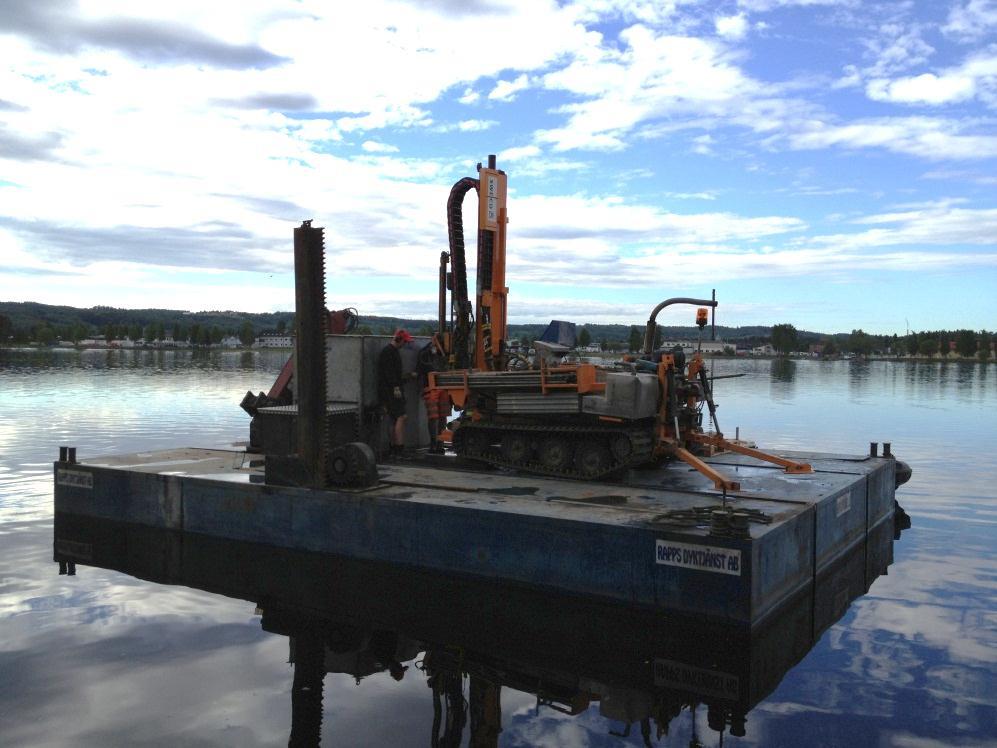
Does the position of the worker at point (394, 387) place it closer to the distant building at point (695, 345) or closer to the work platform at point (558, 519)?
the work platform at point (558, 519)

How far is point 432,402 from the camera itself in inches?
538

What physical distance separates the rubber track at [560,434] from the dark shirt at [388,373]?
4.84ft

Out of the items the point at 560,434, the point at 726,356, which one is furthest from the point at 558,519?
the point at 726,356

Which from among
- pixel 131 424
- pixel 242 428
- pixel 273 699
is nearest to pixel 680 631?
pixel 273 699

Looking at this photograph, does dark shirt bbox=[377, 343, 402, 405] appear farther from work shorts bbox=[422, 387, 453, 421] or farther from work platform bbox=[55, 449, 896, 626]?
work platform bbox=[55, 449, 896, 626]

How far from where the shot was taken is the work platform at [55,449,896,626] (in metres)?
8.74

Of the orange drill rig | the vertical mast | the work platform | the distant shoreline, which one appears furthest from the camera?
the distant shoreline

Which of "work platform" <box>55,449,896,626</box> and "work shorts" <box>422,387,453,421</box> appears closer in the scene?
"work platform" <box>55,449,896,626</box>

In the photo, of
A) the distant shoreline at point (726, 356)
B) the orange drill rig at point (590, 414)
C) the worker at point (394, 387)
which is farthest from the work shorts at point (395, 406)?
the distant shoreline at point (726, 356)

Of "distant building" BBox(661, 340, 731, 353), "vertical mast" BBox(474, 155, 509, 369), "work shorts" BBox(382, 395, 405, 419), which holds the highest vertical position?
"vertical mast" BBox(474, 155, 509, 369)

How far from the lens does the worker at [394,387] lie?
45.2 ft

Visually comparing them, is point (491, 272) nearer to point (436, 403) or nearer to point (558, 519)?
point (436, 403)

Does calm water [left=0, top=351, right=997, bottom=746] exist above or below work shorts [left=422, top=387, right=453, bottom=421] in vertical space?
below

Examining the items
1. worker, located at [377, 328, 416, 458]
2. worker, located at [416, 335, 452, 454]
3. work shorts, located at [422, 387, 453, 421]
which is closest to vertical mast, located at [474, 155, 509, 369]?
worker, located at [416, 335, 452, 454]
